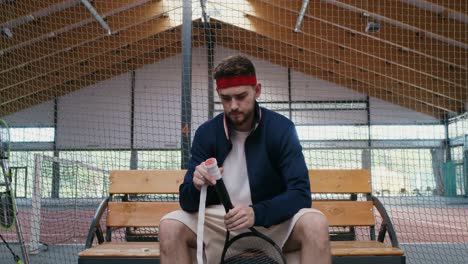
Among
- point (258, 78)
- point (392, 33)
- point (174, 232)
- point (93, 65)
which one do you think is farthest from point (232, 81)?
point (258, 78)

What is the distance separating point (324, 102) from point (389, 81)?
2.66m

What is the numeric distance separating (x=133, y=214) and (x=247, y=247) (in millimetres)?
1471

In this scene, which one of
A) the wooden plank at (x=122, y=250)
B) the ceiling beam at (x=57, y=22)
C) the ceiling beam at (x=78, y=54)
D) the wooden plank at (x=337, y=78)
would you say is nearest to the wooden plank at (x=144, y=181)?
the wooden plank at (x=122, y=250)

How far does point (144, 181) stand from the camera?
10.8 feet

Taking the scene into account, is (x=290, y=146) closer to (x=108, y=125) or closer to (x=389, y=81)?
(x=389, y=81)

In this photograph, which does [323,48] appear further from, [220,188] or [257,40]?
[220,188]

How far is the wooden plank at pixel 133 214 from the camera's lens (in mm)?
3191

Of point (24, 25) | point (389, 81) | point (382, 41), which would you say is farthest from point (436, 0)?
point (24, 25)

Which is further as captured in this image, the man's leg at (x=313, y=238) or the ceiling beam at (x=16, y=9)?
the ceiling beam at (x=16, y=9)

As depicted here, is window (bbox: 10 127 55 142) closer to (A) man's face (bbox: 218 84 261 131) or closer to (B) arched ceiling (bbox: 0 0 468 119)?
(B) arched ceiling (bbox: 0 0 468 119)

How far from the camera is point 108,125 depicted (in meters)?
16.7

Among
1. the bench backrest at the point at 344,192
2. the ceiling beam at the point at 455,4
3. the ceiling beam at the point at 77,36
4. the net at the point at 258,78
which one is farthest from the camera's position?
the ceiling beam at the point at 77,36

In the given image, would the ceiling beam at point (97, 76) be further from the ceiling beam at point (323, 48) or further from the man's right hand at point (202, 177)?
the man's right hand at point (202, 177)

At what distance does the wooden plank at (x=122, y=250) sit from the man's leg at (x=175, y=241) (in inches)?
28.7
